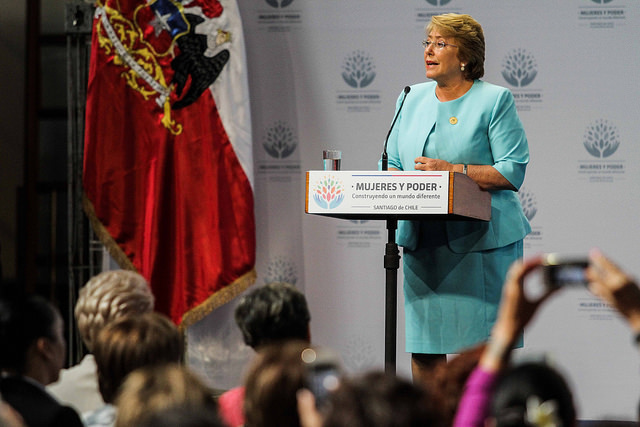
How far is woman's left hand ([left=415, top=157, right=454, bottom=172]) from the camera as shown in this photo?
3.36m

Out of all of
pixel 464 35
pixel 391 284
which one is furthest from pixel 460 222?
pixel 464 35

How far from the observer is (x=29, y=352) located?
6.94ft

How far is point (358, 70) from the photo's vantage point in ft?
17.8

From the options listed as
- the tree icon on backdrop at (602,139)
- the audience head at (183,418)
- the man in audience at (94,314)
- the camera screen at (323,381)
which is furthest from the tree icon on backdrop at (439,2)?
the audience head at (183,418)

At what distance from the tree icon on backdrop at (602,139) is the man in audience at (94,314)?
3.27 m

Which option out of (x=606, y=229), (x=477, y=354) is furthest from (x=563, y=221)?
(x=477, y=354)

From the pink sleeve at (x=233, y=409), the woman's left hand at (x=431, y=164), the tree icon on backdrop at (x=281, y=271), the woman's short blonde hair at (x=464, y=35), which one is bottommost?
the tree icon on backdrop at (x=281, y=271)


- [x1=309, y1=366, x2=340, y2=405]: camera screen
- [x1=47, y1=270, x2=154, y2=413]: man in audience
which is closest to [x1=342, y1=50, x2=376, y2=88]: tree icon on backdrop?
[x1=47, y1=270, x2=154, y2=413]: man in audience

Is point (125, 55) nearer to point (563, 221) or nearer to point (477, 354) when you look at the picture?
point (563, 221)

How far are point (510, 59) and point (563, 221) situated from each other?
1.02 m

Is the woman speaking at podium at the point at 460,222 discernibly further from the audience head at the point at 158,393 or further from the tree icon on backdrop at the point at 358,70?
the audience head at the point at 158,393

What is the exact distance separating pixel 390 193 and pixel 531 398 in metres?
1.86

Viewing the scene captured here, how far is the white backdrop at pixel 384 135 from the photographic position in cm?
516

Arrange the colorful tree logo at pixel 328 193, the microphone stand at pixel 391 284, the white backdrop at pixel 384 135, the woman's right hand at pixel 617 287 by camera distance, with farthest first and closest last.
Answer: the white backdrop at pixel 384 135 < the microphone stand at pixel 391 284 < the colorful tree logo at pixel 328 193 < the woman's right hand at pixel 617 287
